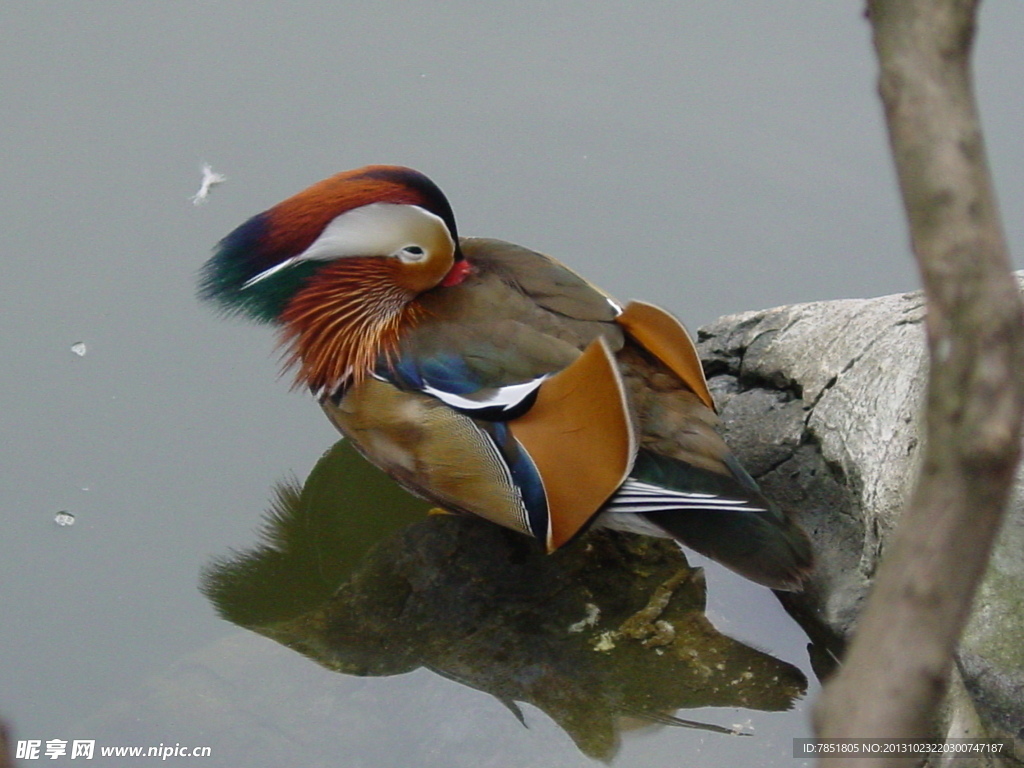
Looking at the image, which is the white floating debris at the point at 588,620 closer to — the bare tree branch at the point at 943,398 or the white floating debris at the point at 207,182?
the bare tree branch at the point at 943,398

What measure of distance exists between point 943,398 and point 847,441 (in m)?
1.92

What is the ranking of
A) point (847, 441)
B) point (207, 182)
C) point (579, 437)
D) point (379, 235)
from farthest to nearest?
point (207, 182), point (379, 235), point (847, 441), point (579, 437)

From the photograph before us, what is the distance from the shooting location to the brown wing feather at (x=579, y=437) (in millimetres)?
2543

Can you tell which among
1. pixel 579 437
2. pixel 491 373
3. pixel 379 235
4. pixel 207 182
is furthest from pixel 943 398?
pixel 207 182

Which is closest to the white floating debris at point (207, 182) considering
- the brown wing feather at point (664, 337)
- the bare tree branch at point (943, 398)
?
the brown wing feather at point (664, 337)

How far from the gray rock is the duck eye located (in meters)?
0.96

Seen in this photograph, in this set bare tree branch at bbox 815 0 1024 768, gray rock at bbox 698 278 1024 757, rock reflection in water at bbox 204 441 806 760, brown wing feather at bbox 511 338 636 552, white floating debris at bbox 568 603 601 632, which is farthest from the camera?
white floating debris at bbox 568 603 601 632

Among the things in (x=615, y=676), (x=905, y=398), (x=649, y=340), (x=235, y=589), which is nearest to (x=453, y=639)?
(x=615, y=676)

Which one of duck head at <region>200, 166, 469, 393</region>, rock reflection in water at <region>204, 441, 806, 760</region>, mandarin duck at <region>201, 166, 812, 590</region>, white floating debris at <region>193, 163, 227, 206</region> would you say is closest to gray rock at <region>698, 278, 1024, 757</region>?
mandarin duck at <region>201, 166, 812, 590</region>

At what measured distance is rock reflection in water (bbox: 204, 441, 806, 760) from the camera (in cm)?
266

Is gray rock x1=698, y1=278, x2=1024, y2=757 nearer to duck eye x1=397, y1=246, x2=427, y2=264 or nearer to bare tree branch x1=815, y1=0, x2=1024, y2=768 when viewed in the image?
duck eye x1=397, y1=246, x2=427, y2=264

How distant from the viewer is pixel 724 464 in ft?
8.67

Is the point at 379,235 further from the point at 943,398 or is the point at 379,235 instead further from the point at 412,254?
the point at 943,398

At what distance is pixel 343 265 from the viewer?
292cm
